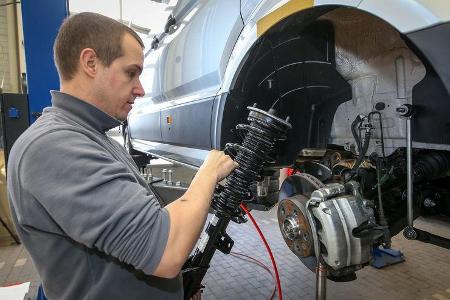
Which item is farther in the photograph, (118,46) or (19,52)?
(19,52)

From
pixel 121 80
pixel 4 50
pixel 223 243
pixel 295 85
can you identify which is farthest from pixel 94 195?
pixel 4 50

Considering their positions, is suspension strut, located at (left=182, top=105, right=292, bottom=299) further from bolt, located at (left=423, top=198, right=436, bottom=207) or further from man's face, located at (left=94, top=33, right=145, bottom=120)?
bolt, located at (left=423, top=198, right=436, bottom=207)

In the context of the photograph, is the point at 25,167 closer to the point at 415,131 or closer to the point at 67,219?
the point at 67,219

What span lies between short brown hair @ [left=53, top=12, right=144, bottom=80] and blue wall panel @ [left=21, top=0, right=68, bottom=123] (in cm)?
138

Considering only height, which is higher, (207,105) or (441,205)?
(207,105)

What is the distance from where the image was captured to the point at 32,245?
0.73 m

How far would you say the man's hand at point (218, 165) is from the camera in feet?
2.90

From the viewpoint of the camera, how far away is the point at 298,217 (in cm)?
120

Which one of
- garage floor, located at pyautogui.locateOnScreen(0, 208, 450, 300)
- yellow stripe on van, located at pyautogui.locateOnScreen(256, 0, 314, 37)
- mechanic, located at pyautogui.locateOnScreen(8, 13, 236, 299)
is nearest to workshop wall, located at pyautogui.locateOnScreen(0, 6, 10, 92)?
garage floor, located at pyautogui.locateOnScreen(0, 208, 450, 300)

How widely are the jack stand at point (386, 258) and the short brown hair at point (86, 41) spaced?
217 centimetres

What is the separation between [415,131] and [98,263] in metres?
1.13

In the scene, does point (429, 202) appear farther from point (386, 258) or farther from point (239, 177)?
point (386, 258)

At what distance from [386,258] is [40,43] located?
8.79 ft

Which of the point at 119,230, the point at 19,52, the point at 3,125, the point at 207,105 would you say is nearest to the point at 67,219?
the point at 119,230
